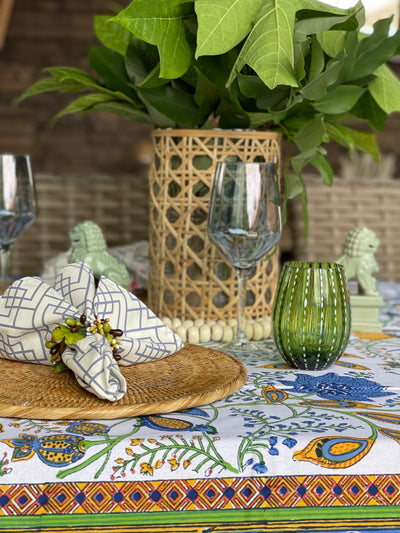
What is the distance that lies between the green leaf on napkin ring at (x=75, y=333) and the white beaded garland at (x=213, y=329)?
0.23 metres

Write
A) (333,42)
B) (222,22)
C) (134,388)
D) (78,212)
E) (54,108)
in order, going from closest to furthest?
(134,388) → (222,22) → (333,42) → (78,212) → (54,108)

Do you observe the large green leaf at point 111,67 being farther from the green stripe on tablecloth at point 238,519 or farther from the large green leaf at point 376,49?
the green stripe on tablecloth at point 238,519

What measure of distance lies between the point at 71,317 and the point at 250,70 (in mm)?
400

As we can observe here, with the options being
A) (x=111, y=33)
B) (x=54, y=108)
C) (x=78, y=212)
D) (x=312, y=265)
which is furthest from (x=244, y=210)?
(x=54, y=108)

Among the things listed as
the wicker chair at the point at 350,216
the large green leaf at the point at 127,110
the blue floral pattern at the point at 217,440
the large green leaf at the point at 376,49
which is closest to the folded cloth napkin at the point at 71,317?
the blue floral pattern at the point at 217,440

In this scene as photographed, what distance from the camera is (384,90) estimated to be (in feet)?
3.04

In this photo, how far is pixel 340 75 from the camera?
89 cm

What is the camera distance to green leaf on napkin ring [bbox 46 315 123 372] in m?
0.61

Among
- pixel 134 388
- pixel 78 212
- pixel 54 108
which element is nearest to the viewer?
pixel 134 388

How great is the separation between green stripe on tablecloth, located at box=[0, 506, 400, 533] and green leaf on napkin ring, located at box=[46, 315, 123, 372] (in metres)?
0.18

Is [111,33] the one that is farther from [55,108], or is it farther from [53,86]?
[55,108]

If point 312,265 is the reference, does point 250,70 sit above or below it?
above

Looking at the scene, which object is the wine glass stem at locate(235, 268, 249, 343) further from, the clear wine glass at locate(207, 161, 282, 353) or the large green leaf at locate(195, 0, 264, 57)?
the large green leaf at locate(195, 0, 264, 57)

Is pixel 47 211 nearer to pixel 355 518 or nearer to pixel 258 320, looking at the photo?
pixel 258 320
